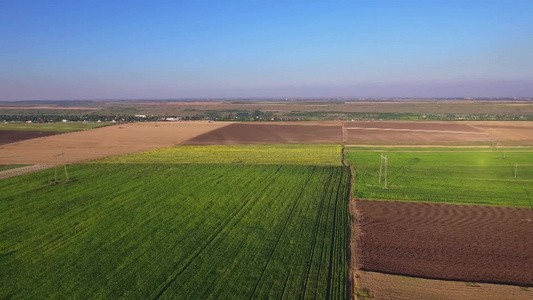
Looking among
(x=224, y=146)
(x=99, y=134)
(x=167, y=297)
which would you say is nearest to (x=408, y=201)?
(x=167, y=297)

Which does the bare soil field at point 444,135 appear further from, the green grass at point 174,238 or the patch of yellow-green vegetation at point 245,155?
the green grass at point 174,238

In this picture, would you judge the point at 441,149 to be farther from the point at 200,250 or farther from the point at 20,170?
the point at 20,170

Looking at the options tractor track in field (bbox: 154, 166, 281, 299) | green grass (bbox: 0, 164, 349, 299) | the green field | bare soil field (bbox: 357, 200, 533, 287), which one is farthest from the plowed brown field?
tractor track in field (bbox: 154, 166, 281, 299)

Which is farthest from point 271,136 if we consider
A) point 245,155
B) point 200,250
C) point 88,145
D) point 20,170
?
point 200,250

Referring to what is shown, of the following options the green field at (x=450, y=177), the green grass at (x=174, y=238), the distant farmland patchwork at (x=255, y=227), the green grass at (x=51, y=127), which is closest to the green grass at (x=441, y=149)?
the green field at (x=450, y=177)

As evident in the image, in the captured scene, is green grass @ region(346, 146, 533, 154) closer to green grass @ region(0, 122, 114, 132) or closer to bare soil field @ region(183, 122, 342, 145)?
bare soil field @ region(183, 122, 342, 145)

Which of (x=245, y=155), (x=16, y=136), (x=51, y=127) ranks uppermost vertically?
(x=51, y=127)
